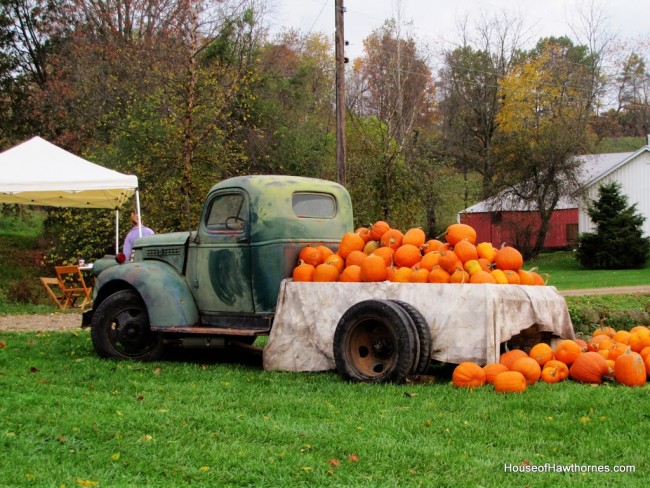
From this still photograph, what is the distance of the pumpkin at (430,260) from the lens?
7836 mm

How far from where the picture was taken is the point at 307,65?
34938mm

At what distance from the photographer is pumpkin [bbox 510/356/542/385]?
22.6 ft

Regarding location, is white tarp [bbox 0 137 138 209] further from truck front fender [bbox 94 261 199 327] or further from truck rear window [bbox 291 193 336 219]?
truck rear window [bbox 291 193 336 219]

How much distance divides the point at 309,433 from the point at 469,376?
214 centimetres

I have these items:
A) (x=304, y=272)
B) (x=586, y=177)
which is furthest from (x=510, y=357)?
(x=586, y=177)

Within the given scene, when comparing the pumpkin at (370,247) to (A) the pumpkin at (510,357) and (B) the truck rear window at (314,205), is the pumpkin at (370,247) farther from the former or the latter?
(A) the pumpkin at (510,357)

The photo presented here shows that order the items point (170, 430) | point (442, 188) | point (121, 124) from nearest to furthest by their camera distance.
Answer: point (170, 430)
point (121, 124)
point (442, 188)

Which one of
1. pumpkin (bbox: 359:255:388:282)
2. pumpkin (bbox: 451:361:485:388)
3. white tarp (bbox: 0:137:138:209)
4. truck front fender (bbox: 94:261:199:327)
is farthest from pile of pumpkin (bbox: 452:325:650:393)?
white tarp (bbox: 0:137:138:209)

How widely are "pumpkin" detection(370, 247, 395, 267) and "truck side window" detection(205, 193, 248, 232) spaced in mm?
1573

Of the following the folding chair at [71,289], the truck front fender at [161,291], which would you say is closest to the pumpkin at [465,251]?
the truck front fender at [161,291]

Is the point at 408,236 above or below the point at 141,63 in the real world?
below

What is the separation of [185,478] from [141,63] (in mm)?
23429

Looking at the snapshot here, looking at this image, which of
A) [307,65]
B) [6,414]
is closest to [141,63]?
[307,65]

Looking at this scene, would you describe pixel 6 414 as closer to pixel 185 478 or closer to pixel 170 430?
pixel 170 430
